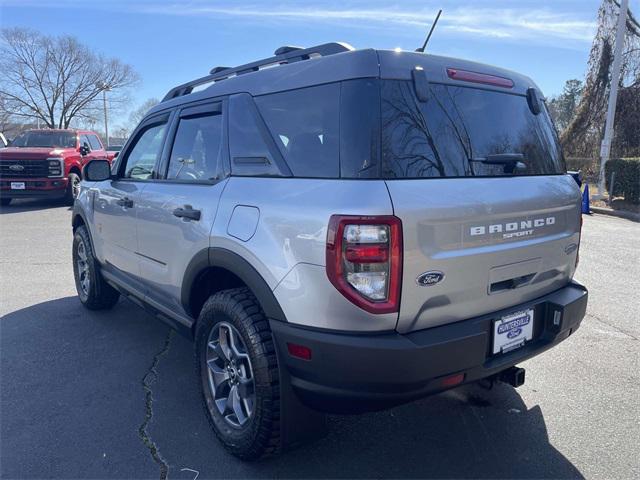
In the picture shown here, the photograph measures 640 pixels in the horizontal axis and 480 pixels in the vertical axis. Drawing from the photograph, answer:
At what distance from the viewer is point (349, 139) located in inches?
83.9

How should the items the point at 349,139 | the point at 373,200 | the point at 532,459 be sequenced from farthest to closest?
the point at 532,459, the point at 349,139, the point at 373,200

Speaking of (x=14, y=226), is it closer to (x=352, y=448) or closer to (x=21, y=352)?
(x=21, y=352)

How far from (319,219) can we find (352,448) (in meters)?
1.42

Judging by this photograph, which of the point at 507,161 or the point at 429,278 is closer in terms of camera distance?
the point at 429,278

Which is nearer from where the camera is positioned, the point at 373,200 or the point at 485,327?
the point at 373,200

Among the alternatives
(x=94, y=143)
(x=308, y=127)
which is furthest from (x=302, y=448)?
(x=94, y=143)

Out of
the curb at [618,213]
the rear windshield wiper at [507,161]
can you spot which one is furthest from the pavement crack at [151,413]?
the curb at [618,213]

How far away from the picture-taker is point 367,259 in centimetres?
201

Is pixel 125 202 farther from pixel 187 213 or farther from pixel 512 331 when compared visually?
pixel 512 331

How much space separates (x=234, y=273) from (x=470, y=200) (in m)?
1.23

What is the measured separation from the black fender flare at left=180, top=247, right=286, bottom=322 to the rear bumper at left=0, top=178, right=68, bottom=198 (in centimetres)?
1155

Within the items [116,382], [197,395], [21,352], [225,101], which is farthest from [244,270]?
[21,352]

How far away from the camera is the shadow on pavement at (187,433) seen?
2.53m

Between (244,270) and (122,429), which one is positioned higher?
(244,270)
